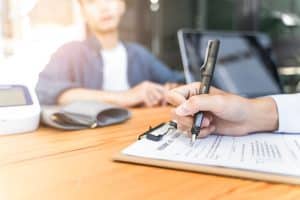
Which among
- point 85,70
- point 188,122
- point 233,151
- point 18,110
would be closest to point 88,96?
point 85,70

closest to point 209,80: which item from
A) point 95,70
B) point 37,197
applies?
point 37,197

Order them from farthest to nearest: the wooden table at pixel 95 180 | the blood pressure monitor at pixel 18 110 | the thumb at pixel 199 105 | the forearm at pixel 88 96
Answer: the forearm at pixel 88 96, the blood pressure monitor at pixel 18 110, the thumb at pixel 199 105, the wooden table at pixel 95 180

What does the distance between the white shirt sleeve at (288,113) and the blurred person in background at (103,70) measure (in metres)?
0.42

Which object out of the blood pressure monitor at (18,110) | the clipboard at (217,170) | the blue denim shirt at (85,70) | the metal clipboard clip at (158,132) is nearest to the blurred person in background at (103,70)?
the blue denim shirt at (85,70)

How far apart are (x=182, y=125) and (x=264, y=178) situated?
22 cm

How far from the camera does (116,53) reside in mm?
1314

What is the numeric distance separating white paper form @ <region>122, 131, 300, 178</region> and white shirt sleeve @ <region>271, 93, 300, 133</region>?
0.08ft

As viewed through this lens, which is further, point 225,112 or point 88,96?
point 88,96

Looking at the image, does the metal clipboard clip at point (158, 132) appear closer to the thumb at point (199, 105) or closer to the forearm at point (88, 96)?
the thumb at point (199, 105)

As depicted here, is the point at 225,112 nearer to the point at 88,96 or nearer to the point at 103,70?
the point at 88,96

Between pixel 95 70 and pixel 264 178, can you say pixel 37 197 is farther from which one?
pixel 95 70

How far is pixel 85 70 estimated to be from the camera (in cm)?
123

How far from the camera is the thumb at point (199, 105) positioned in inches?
25.1

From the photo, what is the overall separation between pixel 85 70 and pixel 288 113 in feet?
2.25
